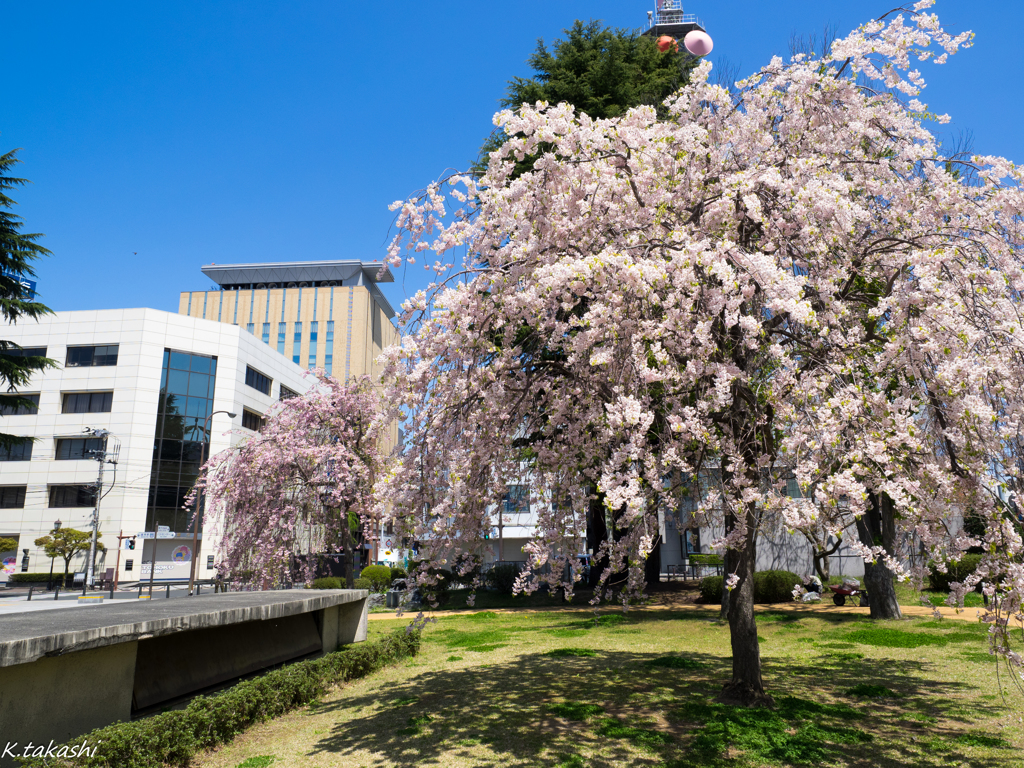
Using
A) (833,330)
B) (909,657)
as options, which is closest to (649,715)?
(833,330)

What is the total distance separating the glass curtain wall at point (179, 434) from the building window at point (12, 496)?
895 centimetres

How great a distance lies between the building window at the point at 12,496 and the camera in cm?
4400

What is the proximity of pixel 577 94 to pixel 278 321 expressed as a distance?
71.1 metres

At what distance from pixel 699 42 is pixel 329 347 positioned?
7340cm

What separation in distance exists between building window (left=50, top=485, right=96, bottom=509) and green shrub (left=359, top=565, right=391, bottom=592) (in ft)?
79.5

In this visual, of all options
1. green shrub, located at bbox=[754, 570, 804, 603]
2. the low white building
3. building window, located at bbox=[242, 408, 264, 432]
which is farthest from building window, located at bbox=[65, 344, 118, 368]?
green shrub, located at bbox=[754, 570, 804, 603]

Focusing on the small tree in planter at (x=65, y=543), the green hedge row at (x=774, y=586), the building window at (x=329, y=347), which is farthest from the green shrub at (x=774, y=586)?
the building window at (x=329, y=347)

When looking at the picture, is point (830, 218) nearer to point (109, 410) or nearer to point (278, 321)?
point (109, 410)

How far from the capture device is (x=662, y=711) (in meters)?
7.94

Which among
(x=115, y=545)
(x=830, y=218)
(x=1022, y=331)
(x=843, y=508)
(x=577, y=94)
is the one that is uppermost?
(x=577, y=94)

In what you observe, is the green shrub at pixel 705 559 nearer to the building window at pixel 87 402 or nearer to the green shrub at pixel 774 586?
the green shrub at pixel 774 586

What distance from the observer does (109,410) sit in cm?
4506

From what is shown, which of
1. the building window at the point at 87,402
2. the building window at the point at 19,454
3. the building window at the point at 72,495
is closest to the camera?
the building window at the point at 72,495

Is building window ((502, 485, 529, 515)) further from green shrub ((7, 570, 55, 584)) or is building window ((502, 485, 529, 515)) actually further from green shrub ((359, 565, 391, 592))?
green shrub ((7, 570, 55, 584))
